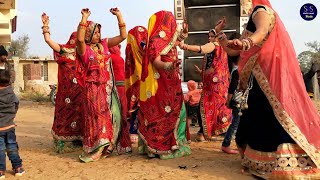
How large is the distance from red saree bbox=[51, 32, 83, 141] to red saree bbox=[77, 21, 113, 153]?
2.94ft

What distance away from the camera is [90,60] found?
5293 millimetres

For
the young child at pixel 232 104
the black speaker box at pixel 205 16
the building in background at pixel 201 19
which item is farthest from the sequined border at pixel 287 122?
the black speaker box at pixel 205 16

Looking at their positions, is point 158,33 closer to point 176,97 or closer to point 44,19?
point 176,97

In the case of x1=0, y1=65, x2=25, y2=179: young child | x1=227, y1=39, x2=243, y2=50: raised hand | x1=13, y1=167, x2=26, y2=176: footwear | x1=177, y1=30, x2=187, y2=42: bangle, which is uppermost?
x1=177, y1=30, x2=187, y2=42: bangle

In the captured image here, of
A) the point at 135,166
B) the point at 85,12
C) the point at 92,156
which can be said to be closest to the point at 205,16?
the point at 85,12

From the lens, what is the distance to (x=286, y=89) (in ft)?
13.0

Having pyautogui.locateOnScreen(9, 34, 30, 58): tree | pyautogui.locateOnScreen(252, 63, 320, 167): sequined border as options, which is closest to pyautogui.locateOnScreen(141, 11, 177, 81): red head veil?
pyautogui.locateOnScreen(252, 63, 320, 167): sequined border

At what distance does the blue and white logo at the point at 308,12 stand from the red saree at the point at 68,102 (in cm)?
857

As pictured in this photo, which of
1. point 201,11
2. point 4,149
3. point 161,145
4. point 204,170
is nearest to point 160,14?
point 161,145

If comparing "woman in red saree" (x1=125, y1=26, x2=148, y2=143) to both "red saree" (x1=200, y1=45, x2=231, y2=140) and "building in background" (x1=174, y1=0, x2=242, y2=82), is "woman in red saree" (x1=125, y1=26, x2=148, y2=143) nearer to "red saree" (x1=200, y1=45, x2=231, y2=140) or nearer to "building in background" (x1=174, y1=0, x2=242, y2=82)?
"red saree" (x1=200, y1=45, x2=231, y2=140)

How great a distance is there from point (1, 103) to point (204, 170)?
2354 mm

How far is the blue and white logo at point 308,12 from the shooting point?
12.6 meters

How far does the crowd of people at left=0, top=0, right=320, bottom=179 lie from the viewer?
394cm

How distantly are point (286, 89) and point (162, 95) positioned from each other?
1.67 meters
